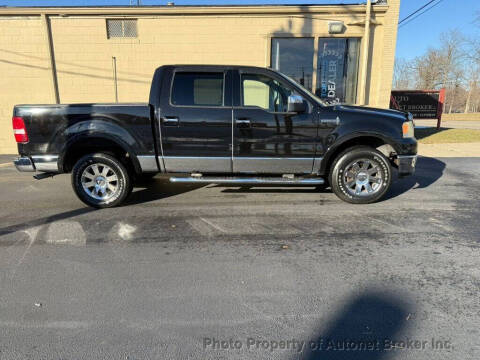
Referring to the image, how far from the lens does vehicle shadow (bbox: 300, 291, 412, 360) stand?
205 cm

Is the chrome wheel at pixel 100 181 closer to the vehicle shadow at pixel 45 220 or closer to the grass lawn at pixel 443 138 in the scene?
the vehicle shadow at pixel 45 220

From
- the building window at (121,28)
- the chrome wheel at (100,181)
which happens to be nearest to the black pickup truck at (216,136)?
the chrome wheel at (100,181)

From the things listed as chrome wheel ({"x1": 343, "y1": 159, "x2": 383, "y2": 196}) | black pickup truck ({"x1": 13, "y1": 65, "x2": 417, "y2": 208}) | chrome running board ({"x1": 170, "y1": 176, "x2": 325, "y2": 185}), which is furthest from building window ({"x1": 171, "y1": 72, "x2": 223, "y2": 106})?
chrome wheel ({"x1": 343, "y1": 159, "x2": 383, "y2": 196})

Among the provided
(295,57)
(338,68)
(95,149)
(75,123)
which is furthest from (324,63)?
(75,123)

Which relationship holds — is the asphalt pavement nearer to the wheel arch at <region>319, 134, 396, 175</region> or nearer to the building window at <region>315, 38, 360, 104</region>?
the wheel arch at <region>319, 134, 396, 175</region>

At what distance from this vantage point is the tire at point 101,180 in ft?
15.8

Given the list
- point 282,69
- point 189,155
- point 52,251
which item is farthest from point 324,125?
point 282,69

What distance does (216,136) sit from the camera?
480 centimetres

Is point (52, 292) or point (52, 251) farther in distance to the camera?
point (52, 251)

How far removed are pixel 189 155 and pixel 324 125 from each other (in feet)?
6.93

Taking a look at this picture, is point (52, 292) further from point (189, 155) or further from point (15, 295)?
point (189, 155)

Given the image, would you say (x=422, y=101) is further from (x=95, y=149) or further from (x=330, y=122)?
(x=95, y=149)

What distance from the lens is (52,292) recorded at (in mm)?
2713

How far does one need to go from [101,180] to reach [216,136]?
192 cm
